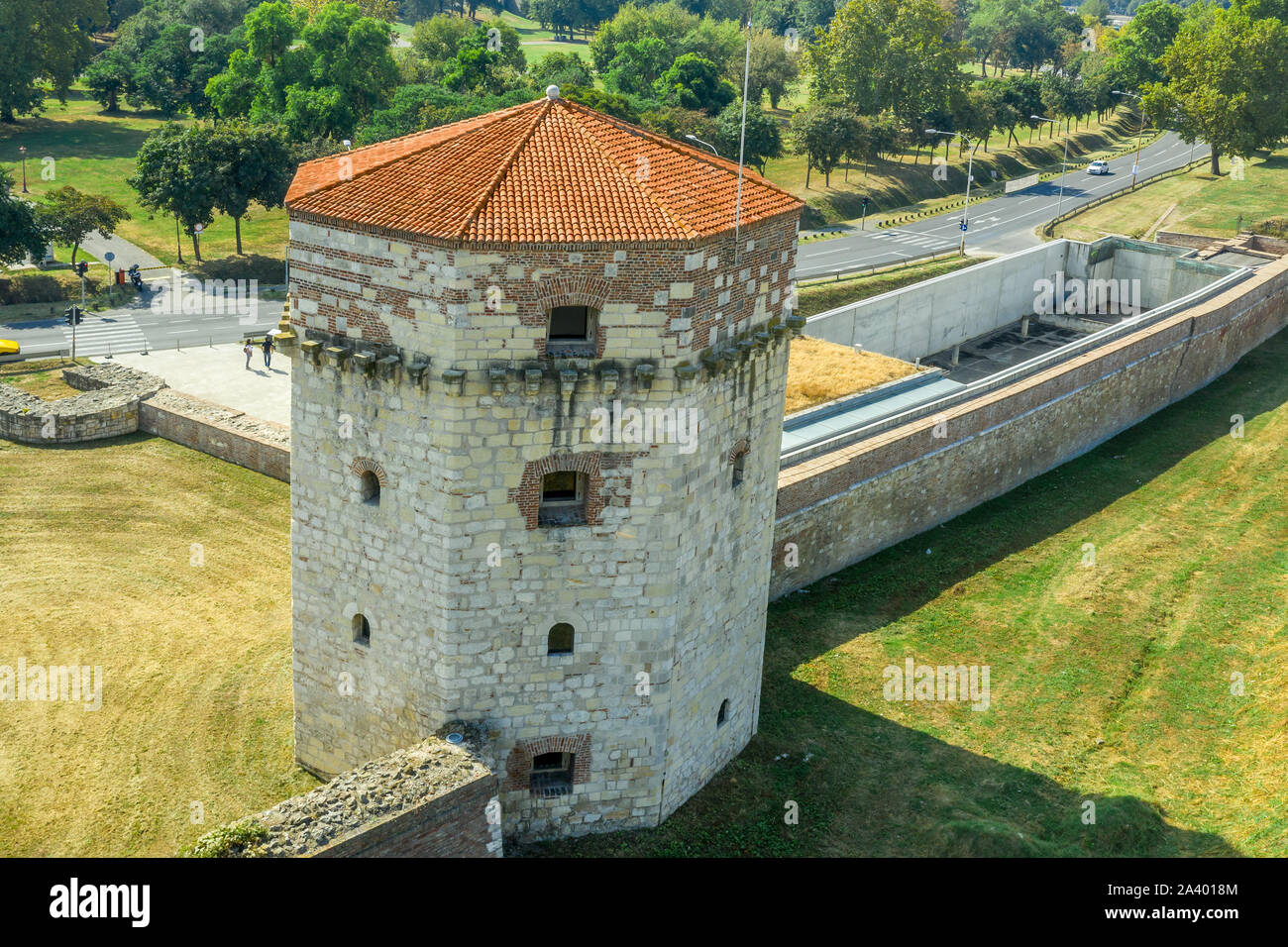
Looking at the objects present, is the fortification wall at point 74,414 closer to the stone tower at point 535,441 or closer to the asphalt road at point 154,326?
the asphalt road at point 154,326

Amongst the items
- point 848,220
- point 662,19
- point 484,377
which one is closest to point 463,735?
point 484,377

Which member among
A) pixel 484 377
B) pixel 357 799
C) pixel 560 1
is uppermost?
pixel 560 1

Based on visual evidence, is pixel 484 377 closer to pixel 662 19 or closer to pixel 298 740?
pixel 298 740

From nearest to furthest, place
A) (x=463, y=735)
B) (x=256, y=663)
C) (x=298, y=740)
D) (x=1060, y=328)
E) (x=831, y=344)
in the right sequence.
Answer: (x=463, y=735)
(x=298, y=740)
(x=256, y=663)
(x=831, y=344)
(x=1060, y=328)

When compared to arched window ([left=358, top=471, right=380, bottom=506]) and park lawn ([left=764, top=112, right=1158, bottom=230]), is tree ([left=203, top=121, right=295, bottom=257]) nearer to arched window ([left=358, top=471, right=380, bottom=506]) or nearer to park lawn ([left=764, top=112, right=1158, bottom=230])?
park lawn ([left=764, top=112, right=1158, bottom=230])

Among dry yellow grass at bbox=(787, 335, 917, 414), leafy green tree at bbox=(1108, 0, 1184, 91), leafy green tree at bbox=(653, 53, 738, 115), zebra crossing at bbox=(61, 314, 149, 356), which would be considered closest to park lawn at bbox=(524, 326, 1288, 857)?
dry yellow grass at bbox=(787, 335, 917, 414)

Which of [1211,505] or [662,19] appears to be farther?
[662,19]

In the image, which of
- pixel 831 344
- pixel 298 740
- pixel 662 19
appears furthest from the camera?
pixel 662 19
